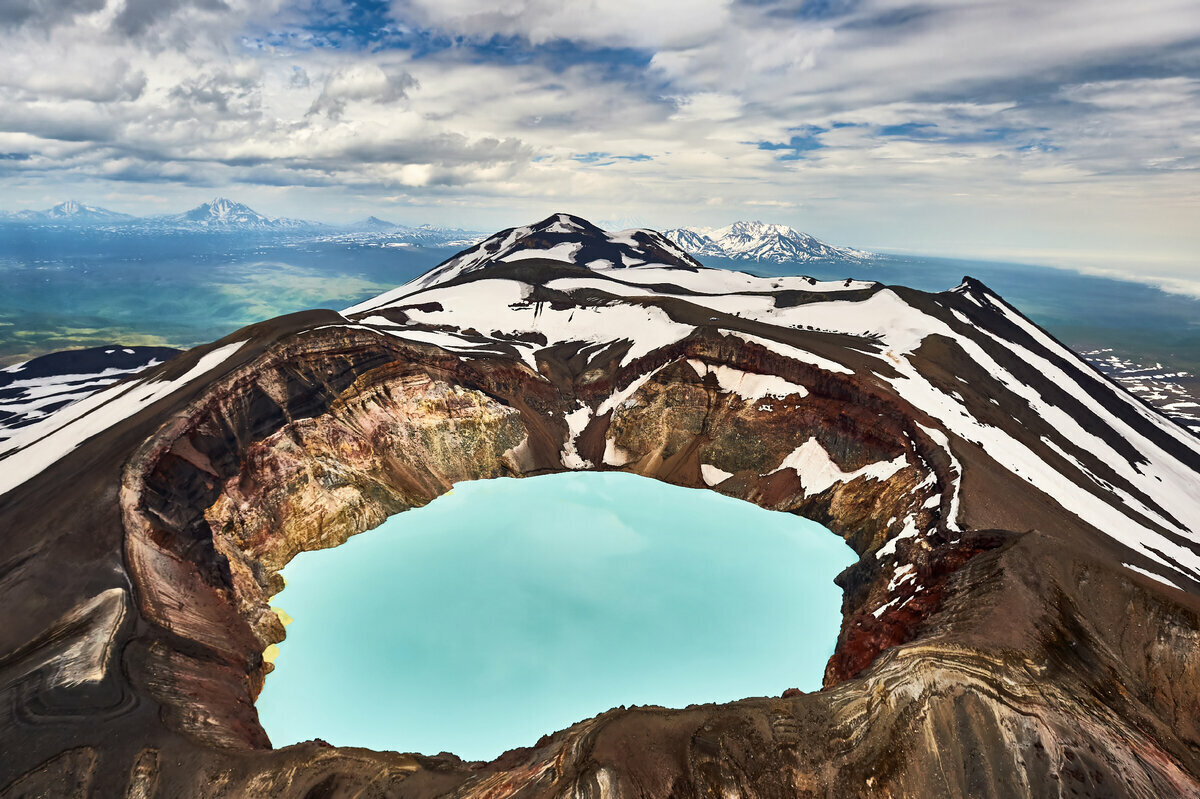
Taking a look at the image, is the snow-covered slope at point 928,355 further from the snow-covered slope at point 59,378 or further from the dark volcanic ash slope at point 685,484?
the snow-covered slope at point 59,378

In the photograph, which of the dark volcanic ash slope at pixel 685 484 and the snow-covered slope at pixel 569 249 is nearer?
the dark volcanic ash slope at pixel 685 484

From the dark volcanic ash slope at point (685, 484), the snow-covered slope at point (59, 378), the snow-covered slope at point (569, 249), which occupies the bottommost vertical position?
the snow-covered slope at point (59, 378)

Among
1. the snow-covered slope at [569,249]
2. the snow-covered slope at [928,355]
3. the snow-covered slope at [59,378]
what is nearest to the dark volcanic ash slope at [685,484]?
the snow-covered slope at [928,355]

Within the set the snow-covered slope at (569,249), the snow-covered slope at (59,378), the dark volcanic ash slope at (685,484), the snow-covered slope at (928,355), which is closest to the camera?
the dark volcanic ash slope at (685,484)

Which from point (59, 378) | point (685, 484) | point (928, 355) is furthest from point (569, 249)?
point (59, 378)

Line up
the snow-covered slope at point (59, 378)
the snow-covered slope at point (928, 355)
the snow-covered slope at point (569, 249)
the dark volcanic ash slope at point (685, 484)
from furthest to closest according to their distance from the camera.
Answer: the snow-covered slope at point (569, 249), the snow-covered slope at point (59, 378), the snow-covered slope at point (928, 355), the dark volcanic ash slope at point (685, 484)

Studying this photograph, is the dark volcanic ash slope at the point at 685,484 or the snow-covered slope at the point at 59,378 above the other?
the dark volcanic ash slope at the point at 685,484

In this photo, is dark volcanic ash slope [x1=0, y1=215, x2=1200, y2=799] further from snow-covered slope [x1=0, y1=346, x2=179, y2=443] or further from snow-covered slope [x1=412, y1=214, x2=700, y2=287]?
snow-covered slope [x1=412, y1=214, x2=700, y2=287]

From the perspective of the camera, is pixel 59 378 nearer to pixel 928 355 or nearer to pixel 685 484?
pixel 685 484

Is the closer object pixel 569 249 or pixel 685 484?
pixel 685 484
